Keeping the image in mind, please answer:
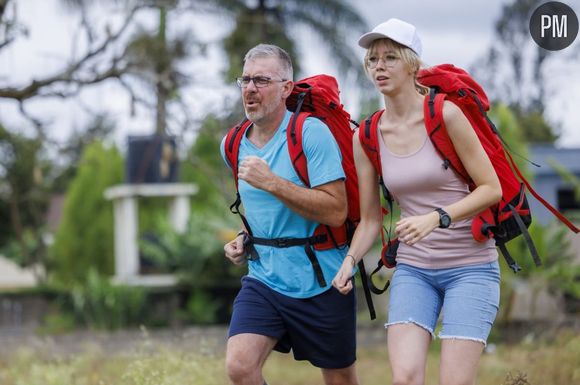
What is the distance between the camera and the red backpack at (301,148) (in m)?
5.52

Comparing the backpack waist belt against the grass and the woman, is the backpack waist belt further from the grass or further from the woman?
the grass

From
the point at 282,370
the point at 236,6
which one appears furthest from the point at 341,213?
the point at 236,6

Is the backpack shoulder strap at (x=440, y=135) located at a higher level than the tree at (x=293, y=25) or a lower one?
lower

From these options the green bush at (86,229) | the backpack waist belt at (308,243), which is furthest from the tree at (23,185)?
the backpack waist belt at (308,243)

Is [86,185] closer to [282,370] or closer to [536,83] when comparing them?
[282,370]

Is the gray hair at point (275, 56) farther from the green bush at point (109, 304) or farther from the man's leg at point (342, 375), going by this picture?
the green bush at point (109, 304)

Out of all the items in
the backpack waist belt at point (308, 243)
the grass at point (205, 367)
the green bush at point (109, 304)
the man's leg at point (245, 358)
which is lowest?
the green bush at point (109, 304)

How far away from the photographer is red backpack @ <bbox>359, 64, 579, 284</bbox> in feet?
16.6

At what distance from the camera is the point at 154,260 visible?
891 inches

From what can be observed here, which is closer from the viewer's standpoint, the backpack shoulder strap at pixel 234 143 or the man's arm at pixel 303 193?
the man's arm at pixel 303 193

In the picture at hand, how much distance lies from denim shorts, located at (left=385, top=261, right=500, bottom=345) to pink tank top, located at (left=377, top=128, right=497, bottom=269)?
45mm

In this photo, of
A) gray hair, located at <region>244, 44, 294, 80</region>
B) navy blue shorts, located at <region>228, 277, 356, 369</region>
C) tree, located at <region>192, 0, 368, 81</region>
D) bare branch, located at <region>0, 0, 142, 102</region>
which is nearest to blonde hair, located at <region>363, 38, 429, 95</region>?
gray hair, located at <region>244, 44, 294, 80</region>

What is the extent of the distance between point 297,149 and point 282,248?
18.1 inches

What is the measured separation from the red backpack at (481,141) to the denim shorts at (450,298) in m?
0.16
